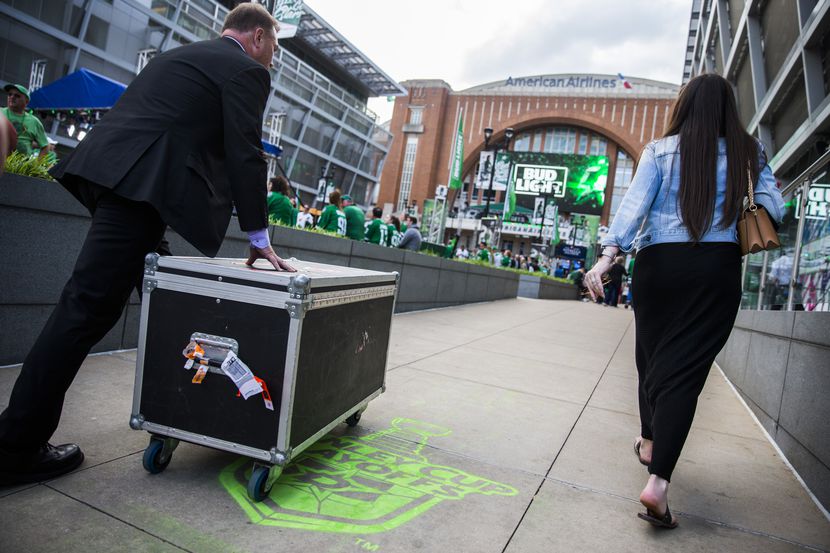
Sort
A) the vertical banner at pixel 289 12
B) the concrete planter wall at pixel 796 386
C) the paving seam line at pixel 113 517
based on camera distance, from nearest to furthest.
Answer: the paving seam line at pixel 113 517 → the concrete planter wall at pixel 796 386 → the vertical banner at pixel 289 12

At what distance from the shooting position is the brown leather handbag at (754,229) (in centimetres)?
235

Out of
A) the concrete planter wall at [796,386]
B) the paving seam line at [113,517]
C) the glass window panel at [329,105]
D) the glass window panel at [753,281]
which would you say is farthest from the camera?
the glass window panel at [329,105]

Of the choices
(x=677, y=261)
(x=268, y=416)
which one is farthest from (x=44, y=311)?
(x=677, y=261)

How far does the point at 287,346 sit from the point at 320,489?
711mm

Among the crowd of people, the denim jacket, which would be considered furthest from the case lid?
the crowd of people

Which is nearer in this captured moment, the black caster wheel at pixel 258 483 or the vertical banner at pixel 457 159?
the black caster wheel at pixel 258 483

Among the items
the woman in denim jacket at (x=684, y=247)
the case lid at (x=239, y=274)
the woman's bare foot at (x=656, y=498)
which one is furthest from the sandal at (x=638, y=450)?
the case lid at (x=239, y=274)

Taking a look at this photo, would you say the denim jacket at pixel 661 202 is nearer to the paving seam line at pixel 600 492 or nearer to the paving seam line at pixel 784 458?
the paving seam line at pixel 600 492

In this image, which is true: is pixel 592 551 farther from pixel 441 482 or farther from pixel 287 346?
pixel 287 346

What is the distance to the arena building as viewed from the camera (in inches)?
2400

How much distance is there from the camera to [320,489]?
2324 millimetres

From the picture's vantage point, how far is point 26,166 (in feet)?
11.3

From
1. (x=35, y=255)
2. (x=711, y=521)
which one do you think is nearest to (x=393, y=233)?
(x=35, y=255)

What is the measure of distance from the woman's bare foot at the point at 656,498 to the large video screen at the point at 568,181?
59402mm
